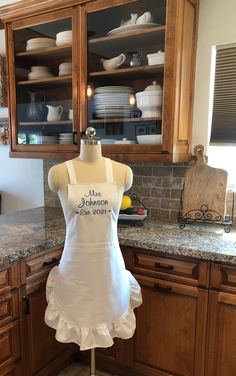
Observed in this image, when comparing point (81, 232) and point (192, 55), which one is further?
point (192, 55)

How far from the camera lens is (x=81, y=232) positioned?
1.26m

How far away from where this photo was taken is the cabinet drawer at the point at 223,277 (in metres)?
1.40

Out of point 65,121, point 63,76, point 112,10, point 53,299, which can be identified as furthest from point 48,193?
point 112,10

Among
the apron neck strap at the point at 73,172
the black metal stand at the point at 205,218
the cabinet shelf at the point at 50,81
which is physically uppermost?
the cabinet shelf at the point at 50,81

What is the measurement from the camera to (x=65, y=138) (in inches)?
79.4

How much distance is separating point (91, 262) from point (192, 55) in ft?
4.38

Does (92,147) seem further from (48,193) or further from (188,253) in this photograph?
(48,193)

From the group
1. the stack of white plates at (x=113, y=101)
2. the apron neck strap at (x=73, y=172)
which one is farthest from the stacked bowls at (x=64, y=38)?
the apron neck strap at (x=73, y=172)

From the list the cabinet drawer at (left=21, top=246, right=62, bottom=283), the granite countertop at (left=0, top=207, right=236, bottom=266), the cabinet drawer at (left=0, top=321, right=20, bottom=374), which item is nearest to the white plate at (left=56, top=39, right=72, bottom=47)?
the granite countertop at (left=0, top=207, right=236, bottom=266)

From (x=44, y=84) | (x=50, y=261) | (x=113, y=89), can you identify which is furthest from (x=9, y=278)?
(x=44, y=84)

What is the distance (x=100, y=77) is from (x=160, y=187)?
31.8 inches

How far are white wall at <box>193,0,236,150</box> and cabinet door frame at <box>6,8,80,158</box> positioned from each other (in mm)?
742

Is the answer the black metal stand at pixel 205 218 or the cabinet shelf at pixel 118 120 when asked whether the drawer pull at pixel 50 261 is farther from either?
the cabinet shelf at pixel 118 120

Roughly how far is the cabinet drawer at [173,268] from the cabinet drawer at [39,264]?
16.9 inches
